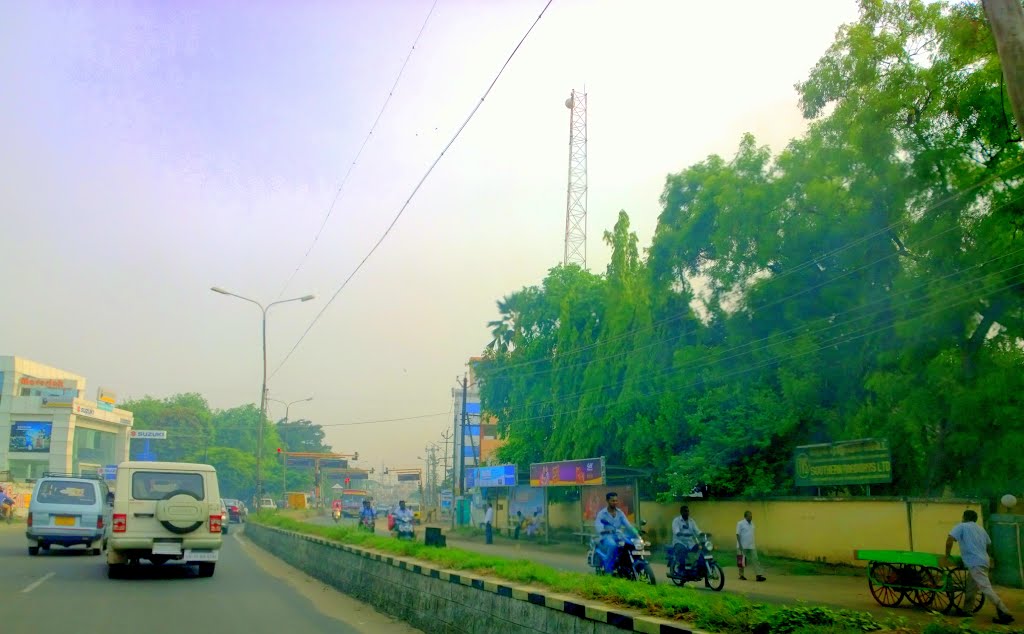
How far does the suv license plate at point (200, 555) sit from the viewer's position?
1653cm

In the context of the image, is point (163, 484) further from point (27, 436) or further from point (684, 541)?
point (27, 436)

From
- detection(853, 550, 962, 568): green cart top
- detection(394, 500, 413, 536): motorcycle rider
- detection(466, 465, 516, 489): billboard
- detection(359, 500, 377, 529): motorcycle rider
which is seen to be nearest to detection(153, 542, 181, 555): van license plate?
detection(394, 500, 413, 536): motorcycle rider

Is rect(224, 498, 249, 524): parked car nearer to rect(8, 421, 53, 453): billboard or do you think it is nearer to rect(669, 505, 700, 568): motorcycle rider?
rect(8, 421, 53, 453): billboard

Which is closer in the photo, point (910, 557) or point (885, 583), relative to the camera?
point (910, 557)

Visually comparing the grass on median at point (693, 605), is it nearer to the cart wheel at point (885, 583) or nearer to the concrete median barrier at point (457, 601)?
the concrete median barrier at point (457, 601)

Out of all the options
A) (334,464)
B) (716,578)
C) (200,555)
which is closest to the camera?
(200,555)

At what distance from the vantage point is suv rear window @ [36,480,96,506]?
21198 millimetres

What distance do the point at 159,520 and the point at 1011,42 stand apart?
15.2m

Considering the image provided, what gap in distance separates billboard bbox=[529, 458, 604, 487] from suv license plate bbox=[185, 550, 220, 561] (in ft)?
49.7

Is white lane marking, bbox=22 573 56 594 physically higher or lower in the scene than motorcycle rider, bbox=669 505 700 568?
lower

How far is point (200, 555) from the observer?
16.7 m

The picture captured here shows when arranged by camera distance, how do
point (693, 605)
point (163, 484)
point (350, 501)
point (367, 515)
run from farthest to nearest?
1. point (350, 501)
2. point (367, 515)
3. point (163, 484)
4. point (693, 605)

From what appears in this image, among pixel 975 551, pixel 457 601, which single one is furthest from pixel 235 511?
pixel 975 551

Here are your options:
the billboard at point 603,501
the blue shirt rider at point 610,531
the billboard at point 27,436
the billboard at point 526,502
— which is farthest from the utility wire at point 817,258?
the billboard at point 27,436
